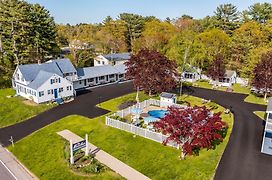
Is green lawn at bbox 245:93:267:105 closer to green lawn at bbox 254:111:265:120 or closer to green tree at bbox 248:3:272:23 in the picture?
green lawn at bbox 254:111:265:120

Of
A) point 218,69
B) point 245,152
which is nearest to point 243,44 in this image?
point 218,69

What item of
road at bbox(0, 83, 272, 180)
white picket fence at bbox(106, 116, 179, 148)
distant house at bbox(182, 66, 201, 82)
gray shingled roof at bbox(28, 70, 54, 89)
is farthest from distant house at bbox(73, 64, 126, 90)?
white picket fence at bbox(106, 116, 179, 148)

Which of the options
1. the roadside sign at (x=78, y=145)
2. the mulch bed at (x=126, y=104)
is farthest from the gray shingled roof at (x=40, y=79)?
the roadside sign at (x=78, y=145)

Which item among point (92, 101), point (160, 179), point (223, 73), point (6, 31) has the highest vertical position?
point (6, 31)

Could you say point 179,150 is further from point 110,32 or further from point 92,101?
point 110,32

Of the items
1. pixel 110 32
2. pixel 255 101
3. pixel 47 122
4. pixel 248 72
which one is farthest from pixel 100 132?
pixel 110 32
